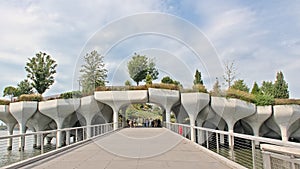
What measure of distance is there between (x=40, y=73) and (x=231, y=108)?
2969 cm

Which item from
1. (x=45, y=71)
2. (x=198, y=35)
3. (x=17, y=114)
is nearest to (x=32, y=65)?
(x=45, y=71)

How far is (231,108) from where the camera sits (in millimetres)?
27625

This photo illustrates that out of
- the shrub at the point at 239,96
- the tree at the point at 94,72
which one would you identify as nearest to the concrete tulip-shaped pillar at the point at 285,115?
the shrub at the point at 239,96

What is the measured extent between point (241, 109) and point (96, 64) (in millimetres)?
24006

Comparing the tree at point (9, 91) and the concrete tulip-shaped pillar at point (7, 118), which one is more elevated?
the tree at point (9, 91)

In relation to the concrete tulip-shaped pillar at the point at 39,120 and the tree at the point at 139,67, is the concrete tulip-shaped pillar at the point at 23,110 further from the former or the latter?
the tree at the point at 139,67

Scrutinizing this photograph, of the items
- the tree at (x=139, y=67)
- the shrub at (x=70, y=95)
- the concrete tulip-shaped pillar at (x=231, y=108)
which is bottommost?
the concrete tulip-shaped pillar at (x=231, y=108)

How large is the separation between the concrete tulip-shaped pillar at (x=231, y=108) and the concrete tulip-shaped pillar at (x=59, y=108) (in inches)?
604

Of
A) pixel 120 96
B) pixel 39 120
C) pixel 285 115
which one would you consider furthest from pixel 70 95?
pixel 285 115

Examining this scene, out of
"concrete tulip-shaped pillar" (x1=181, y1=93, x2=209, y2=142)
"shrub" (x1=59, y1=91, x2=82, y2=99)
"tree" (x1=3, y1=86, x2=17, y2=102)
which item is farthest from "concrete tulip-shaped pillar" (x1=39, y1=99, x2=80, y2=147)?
"tree" (x1=3, y1=86, x2=17, y2=102)

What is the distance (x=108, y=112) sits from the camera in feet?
115

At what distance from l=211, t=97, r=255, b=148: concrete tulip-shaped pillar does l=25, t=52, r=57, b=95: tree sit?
88.8ft

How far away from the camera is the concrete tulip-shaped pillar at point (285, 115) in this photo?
29141 mm

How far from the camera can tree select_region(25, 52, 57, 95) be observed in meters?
41.7
